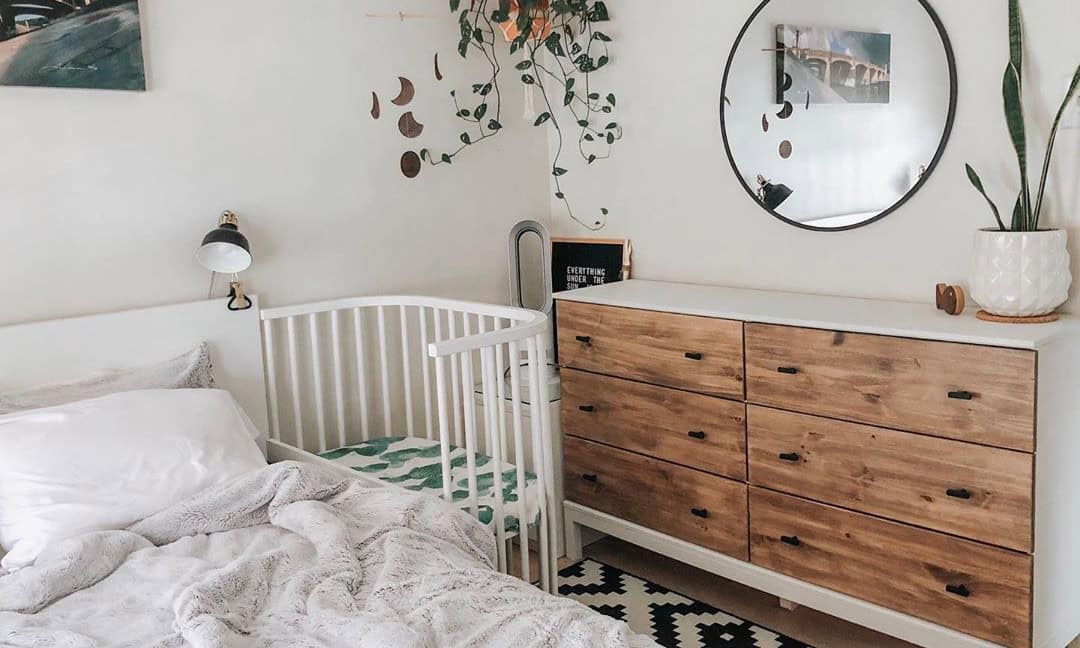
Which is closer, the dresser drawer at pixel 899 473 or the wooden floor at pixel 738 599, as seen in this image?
the dresser drawer at pixel 899 473

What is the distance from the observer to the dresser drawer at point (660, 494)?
2.63 m

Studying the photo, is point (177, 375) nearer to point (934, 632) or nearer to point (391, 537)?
point (391, 537)

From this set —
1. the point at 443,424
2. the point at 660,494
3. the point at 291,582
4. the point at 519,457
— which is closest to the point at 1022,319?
the point at 660,494

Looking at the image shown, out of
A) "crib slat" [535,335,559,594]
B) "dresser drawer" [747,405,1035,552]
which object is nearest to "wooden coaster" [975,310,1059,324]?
"dresser drawer" [747,405,1035,552]

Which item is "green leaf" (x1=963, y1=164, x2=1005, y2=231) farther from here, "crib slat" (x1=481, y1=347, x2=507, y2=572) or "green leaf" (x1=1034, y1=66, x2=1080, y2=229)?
"crib slat" (x1=481, y1=347, x2=507, y2=572)

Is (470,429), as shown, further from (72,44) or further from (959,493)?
(72,44)

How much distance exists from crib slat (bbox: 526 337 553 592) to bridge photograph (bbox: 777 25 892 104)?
110 centimetres

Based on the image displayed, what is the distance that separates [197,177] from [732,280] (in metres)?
1.63

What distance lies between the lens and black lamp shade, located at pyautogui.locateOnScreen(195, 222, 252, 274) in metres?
2.62

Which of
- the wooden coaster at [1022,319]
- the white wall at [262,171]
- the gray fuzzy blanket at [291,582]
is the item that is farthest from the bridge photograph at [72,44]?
the wooden coaster at [1022,319]

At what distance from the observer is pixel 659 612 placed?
2.74 metres

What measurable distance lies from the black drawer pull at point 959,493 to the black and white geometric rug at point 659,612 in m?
0.64

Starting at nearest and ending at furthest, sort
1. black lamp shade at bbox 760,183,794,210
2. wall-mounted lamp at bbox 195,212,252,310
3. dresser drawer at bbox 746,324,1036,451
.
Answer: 1. dresser drawer at bbox 746,324,1036,451
2. wall-mounted lamp at bbox 195,212,252,310
3. black lamp shade at bbox 760,183,794,210

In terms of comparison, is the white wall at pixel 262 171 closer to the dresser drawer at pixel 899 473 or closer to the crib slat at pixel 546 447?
the crib slat at pixel 546 447
